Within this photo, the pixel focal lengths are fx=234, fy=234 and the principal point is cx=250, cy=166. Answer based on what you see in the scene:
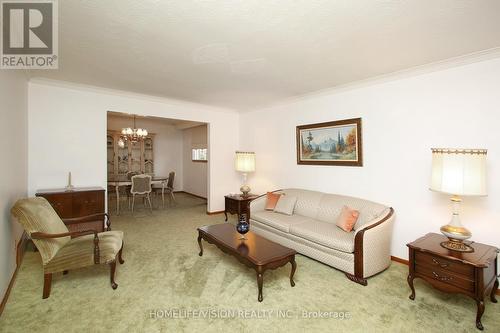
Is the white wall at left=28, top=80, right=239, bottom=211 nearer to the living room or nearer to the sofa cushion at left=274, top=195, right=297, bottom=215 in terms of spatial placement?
the living room

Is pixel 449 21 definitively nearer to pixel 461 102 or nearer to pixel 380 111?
pixel 461 102

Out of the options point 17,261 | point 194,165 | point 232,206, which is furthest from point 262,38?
point 194,165

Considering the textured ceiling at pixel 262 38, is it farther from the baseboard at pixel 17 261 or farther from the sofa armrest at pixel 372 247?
the baseboard at pixel 17 261

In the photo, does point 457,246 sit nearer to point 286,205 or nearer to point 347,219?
point 347,219

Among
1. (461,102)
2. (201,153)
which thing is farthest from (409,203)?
(201,153)

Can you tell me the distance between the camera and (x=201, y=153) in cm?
813

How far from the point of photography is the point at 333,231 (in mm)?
2996

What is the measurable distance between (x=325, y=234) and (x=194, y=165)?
248 inches

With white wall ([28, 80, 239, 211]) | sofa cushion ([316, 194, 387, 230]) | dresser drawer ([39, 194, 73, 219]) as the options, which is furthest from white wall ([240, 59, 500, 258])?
dresser drawer ([39, 194, 73, 219])

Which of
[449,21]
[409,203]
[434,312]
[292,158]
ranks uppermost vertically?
[449,21]

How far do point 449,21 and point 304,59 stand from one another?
1.28 metres

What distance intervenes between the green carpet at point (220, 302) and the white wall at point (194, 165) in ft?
16.2

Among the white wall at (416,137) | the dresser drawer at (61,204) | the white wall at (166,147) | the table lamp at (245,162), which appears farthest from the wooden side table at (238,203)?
the white wall at (166,147)

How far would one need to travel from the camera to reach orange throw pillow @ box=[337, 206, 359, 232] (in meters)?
2.99
